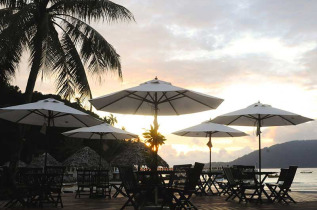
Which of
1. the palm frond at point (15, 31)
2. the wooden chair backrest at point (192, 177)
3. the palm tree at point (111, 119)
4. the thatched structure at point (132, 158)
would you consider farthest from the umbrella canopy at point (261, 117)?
the palm tree at point (111, 119)

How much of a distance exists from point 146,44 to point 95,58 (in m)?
2.52

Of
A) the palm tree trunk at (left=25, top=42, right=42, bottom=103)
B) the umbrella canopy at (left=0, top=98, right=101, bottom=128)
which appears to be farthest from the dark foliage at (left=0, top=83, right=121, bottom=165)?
the umbrella canopy at (left=0, top=98, right=101, bottom=128)

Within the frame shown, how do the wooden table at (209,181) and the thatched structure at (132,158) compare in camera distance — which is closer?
the wooden table at (209,181)

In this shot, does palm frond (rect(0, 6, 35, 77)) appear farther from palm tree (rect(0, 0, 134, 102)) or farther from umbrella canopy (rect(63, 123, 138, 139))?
umbrella canopy (rect(63, 123, 138, 139))

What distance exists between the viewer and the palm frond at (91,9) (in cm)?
1494

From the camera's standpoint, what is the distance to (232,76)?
52.0 ft

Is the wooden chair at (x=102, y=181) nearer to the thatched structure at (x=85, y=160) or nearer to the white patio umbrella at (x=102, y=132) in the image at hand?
the white patio umbrella at (x=102, y=132)

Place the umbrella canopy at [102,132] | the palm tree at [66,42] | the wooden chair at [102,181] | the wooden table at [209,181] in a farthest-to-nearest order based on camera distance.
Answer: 1. the palm tree at [66,42]
2. the umbrella canopy at [102,132]
3. the wooden table at [209,181]
4. the wooden chair at [102,181]

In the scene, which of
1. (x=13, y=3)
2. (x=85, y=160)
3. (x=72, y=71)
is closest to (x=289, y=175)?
(x=72, y=71)

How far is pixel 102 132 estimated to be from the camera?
13.7 m

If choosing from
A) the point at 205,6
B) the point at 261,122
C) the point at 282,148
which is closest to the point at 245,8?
the point at 205,6

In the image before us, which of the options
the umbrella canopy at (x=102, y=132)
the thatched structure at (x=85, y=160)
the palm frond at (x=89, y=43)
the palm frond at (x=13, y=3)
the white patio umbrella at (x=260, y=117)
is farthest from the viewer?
the thatched structure at (x=85, y=160)

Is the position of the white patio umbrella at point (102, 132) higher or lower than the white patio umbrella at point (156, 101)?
lower

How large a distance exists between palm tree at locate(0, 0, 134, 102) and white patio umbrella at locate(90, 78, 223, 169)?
4.88 metres
